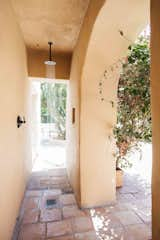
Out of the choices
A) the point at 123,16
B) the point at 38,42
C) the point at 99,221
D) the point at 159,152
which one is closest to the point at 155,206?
the point at 159,152

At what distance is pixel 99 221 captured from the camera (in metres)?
1.79

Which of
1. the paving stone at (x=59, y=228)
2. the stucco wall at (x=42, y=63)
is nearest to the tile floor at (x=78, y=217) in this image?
the paving stone at (x=59, y=228)

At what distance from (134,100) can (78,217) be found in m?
1.55

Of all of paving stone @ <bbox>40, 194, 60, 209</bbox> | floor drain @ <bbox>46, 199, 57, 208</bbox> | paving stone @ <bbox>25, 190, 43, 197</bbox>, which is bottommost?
floor drain @ <bbox>46, 199, 57, 208</bbox>

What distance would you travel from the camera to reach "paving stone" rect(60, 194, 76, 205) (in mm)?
2204

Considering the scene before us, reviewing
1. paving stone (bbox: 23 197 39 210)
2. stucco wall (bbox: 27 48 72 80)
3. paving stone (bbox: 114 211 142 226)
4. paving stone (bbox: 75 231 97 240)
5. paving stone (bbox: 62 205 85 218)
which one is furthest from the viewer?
stucco wall (bbox: 27 48 72 80)

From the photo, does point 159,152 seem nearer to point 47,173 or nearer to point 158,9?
point 158,9

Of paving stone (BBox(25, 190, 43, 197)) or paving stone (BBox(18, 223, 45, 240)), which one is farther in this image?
paving stone (BBox(25, 190, 43, 197))

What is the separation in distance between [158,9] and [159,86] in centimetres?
33

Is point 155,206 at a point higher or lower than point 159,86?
lower

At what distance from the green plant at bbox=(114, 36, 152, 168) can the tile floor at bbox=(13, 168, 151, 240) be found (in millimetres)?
720

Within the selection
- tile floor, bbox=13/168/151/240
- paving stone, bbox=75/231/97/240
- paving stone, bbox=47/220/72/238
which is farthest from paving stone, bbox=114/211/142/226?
paving stone, bbox=47/220/72/238

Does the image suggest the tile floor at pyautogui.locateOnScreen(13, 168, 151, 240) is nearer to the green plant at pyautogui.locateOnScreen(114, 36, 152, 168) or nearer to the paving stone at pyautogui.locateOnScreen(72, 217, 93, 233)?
the paving stone at pyautogui.locateOnScreen(72, 217, 93, 233)

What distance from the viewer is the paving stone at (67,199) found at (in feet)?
7.23
